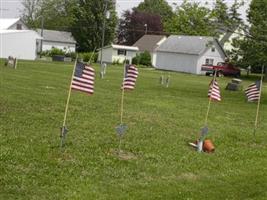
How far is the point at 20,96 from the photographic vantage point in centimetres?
2014

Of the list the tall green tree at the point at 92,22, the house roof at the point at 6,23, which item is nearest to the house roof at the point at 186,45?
the tall green tree at the point at 92,22

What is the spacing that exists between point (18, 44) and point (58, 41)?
2709cm

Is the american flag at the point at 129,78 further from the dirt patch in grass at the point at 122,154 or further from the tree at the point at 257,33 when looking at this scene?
the tree at the point at 257,33

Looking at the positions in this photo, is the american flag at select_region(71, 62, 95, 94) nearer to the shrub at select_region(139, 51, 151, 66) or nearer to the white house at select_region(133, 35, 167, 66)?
the shrub at select_region(139, 51, 151, 66)

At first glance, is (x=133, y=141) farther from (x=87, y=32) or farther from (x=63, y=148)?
(x=87, y=32)

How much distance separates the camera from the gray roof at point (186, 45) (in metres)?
71.9

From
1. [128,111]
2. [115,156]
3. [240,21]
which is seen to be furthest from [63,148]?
[240,21]

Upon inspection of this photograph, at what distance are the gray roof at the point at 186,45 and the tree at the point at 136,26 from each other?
1029 inches

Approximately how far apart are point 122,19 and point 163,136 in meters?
92.9

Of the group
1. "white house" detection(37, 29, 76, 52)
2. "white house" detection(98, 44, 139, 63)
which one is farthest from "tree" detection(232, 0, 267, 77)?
"white house" detection(37, 29, 76, 52)

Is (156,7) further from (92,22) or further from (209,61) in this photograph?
(209,61)

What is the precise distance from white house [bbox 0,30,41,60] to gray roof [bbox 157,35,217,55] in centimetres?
1799

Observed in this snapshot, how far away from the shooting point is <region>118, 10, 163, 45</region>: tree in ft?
346

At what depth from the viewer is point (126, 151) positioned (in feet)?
39.0
